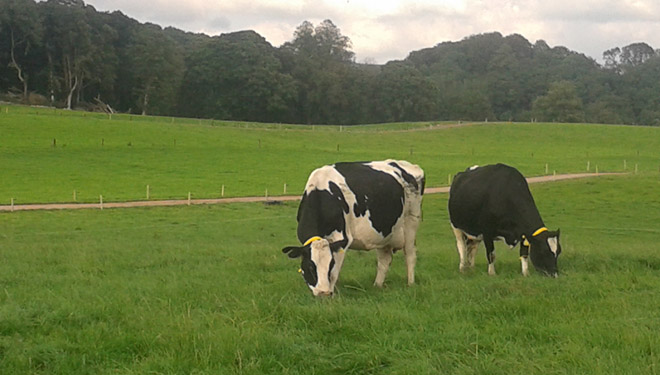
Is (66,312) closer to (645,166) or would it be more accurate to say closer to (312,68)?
(645,166)

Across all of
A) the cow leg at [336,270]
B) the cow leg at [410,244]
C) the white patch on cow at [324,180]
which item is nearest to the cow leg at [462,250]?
the cow leg at [410,244]

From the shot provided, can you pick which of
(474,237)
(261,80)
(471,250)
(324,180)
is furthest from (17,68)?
(324,180)

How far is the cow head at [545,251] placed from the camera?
12820 millimetres

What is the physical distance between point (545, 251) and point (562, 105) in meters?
106

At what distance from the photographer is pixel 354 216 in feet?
37.4

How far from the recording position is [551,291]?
9.91 m

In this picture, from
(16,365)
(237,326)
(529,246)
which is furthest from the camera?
(529,246)

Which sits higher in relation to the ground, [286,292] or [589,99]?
[589,99]

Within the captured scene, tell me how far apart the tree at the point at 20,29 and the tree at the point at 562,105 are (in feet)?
255

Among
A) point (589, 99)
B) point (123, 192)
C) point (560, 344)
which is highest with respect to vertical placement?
point (589, 99)

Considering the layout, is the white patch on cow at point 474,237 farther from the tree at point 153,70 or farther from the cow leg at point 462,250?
the tree at point 153,70

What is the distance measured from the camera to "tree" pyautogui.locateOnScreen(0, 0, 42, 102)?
91312 millimetres

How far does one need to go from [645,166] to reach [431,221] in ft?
128

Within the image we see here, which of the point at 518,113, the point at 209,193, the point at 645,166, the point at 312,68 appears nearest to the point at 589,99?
the point at 518,113
